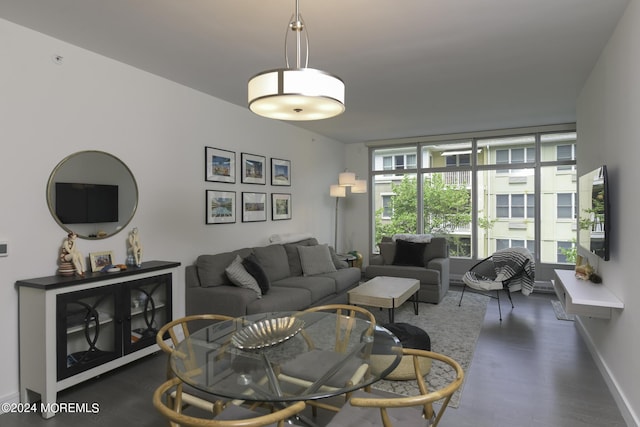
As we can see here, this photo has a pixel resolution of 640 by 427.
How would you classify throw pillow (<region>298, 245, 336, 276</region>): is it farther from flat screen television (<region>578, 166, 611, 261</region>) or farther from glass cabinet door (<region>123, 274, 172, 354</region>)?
flat screen television (<region>578, 166, 611, 261</region>)

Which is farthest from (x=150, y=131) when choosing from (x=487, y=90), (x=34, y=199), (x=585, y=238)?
(x=585, y=238)

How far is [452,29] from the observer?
2.83 m

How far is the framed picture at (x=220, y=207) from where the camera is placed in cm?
434

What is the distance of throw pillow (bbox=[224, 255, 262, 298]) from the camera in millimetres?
3828

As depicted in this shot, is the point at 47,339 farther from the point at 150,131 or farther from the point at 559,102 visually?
the point at 559,102

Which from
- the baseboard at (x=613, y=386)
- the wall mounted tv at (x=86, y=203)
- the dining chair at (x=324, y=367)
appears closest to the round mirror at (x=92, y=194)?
→ the wall mounted tv at (x=86, y=203)

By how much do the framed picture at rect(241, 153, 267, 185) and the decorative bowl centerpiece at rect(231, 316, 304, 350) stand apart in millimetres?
2687

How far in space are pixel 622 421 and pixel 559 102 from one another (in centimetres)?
377

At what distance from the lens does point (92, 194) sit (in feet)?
10.5

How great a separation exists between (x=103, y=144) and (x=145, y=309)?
1451 mm

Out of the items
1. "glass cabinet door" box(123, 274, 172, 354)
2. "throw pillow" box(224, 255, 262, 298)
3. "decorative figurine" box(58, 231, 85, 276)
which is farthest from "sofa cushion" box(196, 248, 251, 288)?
"decorative figurine" box(58, 231, 85, 276)

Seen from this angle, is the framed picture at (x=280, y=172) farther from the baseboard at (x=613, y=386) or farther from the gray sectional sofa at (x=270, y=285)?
the baseboard at (x=613, y=386)

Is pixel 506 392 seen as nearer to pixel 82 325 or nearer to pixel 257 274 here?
pixel 257 274

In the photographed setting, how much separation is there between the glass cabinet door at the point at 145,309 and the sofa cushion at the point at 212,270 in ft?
1.54
